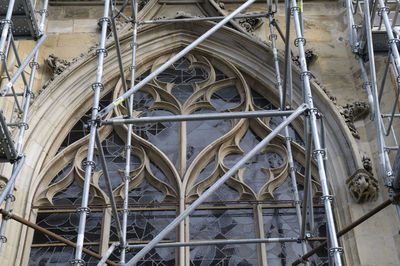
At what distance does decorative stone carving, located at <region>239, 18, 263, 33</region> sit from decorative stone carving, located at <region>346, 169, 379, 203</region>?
2.92 meters

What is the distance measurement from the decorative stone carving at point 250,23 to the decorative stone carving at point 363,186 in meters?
2.92

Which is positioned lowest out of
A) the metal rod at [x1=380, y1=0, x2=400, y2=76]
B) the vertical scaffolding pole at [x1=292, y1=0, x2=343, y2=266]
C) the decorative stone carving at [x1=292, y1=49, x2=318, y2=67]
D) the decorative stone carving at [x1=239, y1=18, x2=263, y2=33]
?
the vertical scaffolding pole at [x1=292, y1=0, x2=343, y2=266]

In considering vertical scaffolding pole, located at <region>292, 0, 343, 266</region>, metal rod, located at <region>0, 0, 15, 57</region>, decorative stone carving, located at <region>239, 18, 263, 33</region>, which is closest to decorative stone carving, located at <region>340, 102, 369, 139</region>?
decorative stone carving, located at <region>239, 18, 263, 33</region>

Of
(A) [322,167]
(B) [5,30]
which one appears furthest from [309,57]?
(B) [5,30]

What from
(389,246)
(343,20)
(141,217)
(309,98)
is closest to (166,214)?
(141,217)

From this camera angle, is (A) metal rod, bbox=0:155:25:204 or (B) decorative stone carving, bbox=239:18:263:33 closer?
(A) metal rod, bbox=0:155:25:204

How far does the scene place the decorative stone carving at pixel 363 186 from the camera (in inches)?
358

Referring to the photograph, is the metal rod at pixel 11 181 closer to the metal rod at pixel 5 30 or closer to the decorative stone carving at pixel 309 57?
the metal rod at pixel 5 30

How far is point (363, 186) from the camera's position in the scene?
9070 mm

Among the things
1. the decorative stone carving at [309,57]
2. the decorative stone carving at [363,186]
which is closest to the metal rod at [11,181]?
the decorative stone carving at [363,186]

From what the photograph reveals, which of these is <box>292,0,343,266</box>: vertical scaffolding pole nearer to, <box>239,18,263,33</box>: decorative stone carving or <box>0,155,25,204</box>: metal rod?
<box>0,155,25,204</box>: metal rod

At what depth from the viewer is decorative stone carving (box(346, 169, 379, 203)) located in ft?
29.8

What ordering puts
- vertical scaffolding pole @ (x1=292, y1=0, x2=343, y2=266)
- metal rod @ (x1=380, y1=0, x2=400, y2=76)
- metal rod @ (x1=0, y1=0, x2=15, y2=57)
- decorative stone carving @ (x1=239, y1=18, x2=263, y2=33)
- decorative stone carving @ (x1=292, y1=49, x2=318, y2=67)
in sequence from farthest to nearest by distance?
1. decorative stone carving @ (x1=239, y1=18, x2=263, y2=33)
2. decorative stone carving @ (x1=292, y1=49, x2=318, y2=67)
3. metal rod @ (x1=380, y1=0, x2=400, y2=76)
4. metal rod @ (x1=0, y1=0, x2=15, y2=57)
5. vertical scaffolding pole @ (x1=292, y1=0, x2=343, y2=266)

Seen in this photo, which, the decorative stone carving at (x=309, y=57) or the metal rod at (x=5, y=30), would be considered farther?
the decorative stone carving at (x=309, y=57)
